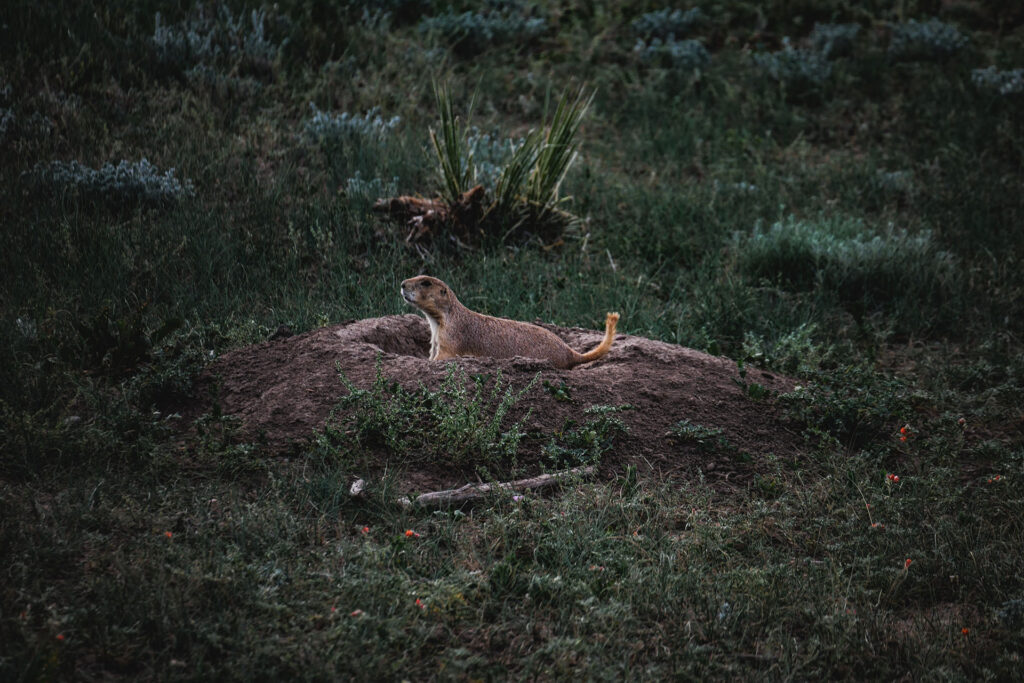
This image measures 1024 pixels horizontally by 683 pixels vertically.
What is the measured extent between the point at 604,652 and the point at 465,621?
0.55m

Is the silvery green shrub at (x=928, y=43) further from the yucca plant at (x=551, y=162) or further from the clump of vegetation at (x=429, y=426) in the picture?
the clump of vegetation at (x=429, y=426)

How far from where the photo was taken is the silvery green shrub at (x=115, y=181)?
726 cm

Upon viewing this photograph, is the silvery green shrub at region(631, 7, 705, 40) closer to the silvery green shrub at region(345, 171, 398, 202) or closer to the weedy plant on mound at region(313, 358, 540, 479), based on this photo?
the silvery green shrub at region(345, 171, 398, 202)

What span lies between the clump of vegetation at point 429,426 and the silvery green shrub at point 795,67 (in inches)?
345

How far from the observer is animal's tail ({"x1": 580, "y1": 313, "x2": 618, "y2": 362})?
542 cm

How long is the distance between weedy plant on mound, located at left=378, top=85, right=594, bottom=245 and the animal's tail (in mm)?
2302

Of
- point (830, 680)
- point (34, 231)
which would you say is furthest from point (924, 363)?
point (34, 231)

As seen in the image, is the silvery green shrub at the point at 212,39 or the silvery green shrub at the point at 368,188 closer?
the silvery green shrub at the point at 368,188

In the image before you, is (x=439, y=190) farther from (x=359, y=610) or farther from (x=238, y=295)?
(x=359, y=610)

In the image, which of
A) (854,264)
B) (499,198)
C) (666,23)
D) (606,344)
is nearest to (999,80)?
(666,23)

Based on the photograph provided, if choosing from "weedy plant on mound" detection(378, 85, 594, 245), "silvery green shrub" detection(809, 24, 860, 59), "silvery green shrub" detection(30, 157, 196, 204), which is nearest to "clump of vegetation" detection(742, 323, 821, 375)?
"weedy plant on mound" detection(378, 85, 594, 245)

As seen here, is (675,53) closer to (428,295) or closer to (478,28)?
(478,28)

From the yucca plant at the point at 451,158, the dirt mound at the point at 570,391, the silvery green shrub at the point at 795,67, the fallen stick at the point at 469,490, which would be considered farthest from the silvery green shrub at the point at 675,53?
the fallen stick at the point at 469,490

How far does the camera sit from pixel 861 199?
9.63m
